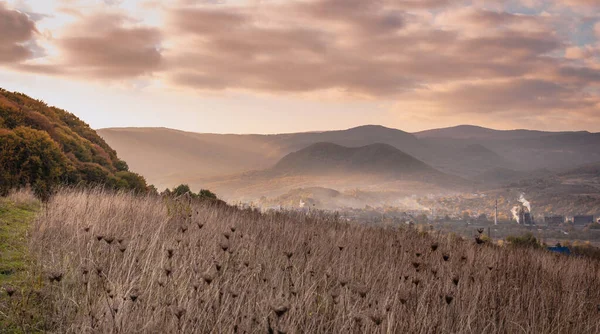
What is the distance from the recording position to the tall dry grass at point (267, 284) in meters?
3.63

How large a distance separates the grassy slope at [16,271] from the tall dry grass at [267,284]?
206mm

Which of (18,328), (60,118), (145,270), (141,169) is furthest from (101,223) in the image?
(141,169)

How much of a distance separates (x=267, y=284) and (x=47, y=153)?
31.6 feet

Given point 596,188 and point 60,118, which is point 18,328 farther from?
point 596,188

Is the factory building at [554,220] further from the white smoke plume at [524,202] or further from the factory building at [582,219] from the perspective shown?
the white smoke plume at [524,202]

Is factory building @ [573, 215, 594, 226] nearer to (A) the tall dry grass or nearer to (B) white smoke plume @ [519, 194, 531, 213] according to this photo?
(B) white smoke plume @ [519, 194, 531, 213]

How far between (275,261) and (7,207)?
6277 millimetres

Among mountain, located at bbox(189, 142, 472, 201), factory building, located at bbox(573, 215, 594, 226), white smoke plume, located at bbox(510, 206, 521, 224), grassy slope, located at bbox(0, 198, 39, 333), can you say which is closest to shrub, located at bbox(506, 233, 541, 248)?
grassy slope, located at bbox(0, 198, 39, 333)

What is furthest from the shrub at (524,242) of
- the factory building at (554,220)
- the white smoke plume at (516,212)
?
the factory building at (554,220)

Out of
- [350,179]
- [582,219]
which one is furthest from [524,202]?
[350,179]

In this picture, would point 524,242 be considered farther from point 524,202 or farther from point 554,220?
point 524,202

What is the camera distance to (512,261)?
8.68 meters

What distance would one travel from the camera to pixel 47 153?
12.1m

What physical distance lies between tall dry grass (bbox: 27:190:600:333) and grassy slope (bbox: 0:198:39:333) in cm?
21
